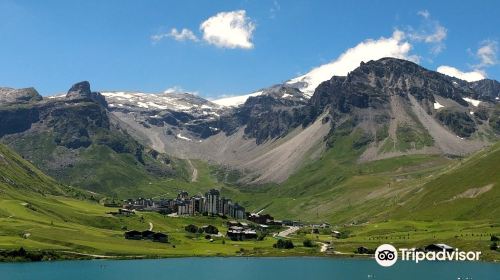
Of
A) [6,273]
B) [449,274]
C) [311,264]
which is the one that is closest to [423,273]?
[449,274]

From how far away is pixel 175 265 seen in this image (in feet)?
627

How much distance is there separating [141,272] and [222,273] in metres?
21.0

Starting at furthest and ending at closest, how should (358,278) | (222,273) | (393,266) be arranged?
(393,266) < (222,273) < (358,278)

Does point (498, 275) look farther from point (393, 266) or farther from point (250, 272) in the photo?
point (250, 272)

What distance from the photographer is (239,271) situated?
174 meters

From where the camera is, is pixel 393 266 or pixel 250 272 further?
pixel 393 266

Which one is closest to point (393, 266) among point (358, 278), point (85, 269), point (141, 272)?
point (358, 278)

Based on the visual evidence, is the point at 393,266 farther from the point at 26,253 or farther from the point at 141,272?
the point at 26,253

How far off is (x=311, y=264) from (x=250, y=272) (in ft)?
102

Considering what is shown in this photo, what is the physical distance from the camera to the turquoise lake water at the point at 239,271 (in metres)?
159

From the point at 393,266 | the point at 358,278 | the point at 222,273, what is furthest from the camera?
the point at 393,266

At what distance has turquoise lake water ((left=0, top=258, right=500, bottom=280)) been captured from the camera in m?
159

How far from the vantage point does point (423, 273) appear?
6580 inches

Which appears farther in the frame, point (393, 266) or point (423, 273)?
point (393, 266)
